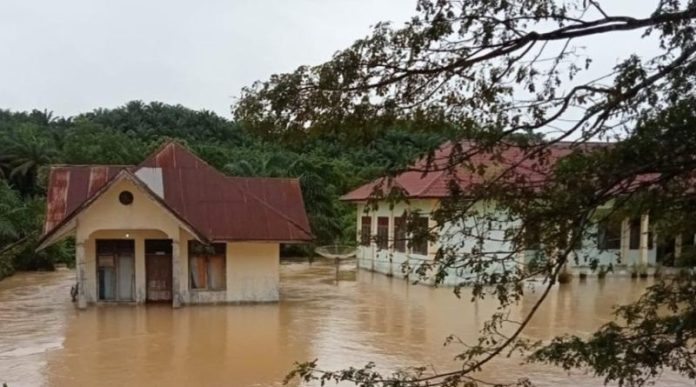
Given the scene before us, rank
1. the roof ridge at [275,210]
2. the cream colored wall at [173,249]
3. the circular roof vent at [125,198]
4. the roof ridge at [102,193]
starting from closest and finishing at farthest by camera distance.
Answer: the roof ridge at [102,193] < the cream colored wall at [173,249] < the circular roof vent at [125,198] < the roof ridge at [275,210]

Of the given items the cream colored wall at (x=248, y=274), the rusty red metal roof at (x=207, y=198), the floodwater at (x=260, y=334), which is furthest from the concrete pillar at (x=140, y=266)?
the rusty red metal roof at (x=207, y=198)

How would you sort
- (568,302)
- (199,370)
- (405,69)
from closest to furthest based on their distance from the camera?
(405,69)
(199,370)
(568,302)

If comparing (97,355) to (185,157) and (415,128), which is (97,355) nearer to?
(185,157)

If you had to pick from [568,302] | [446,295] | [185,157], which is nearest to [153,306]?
[185,157]

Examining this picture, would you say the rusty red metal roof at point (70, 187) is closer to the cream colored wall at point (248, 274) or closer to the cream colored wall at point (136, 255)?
the cream colored wall at point (136, 255)

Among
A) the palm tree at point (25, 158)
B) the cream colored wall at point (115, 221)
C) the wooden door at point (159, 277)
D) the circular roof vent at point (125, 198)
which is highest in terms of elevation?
the palm tree at point (25, 158)

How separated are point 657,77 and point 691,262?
4.47ft

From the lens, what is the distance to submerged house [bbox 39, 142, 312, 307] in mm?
17016

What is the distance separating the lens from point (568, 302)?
18.8 m

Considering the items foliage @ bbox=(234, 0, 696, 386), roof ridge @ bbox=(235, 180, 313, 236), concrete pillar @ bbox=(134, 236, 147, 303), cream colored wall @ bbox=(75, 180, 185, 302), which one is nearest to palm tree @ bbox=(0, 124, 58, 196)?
cream colored wall @ bbox=(75, 180, 185, 302)

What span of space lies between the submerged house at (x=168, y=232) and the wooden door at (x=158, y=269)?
0.09 ft

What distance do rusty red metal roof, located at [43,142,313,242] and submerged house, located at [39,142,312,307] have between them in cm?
3

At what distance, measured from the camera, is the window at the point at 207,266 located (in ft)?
58.6

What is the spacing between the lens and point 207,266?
18.0 metres
